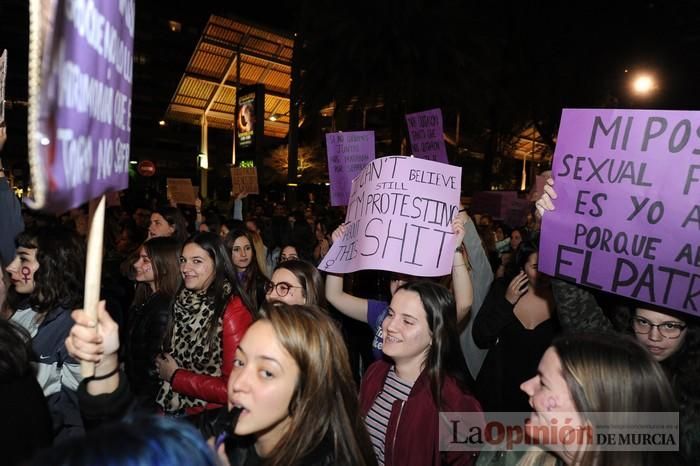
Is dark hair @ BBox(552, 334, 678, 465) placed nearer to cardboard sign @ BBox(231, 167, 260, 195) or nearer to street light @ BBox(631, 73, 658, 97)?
cardboard sign @ BBox(231, 167, 260, 195)

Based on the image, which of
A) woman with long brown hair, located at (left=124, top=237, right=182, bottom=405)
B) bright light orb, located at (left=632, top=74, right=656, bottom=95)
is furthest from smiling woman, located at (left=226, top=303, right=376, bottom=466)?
bright light orb, located at (left=632, top=74, right=656, bottom=95)

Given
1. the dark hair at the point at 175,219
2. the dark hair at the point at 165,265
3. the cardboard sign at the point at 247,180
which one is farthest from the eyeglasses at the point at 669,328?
the cardboard sign at the point at 247,180

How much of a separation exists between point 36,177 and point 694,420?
2.54 meters

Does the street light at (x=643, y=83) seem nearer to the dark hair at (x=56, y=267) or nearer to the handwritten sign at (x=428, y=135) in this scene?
the handwritten sign at (x=428, y=135)

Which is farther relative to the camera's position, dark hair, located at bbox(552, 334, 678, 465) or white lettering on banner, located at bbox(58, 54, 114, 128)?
dark hair, located at bbox(552, 334, 678, 465)

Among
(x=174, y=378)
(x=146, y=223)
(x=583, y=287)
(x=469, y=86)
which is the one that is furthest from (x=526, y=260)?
(x=469, y=86)

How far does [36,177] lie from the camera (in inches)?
43.0

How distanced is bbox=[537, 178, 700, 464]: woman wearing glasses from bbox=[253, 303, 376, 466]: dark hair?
3.24 ft

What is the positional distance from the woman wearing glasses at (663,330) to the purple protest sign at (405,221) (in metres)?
0.72

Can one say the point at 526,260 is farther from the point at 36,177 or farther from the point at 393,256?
the point at 36,177

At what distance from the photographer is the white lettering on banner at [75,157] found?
117 centimetres

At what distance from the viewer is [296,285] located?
3582mm

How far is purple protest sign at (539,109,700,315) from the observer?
2.35 m

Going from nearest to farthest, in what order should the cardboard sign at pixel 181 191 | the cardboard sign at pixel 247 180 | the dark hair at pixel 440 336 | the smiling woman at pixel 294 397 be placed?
the smiling woman at pixel 294 397, the dark hair at pixel 440 336, the cardboard sign at pixel 181 191, the cardboard sign at pixel 247 180
